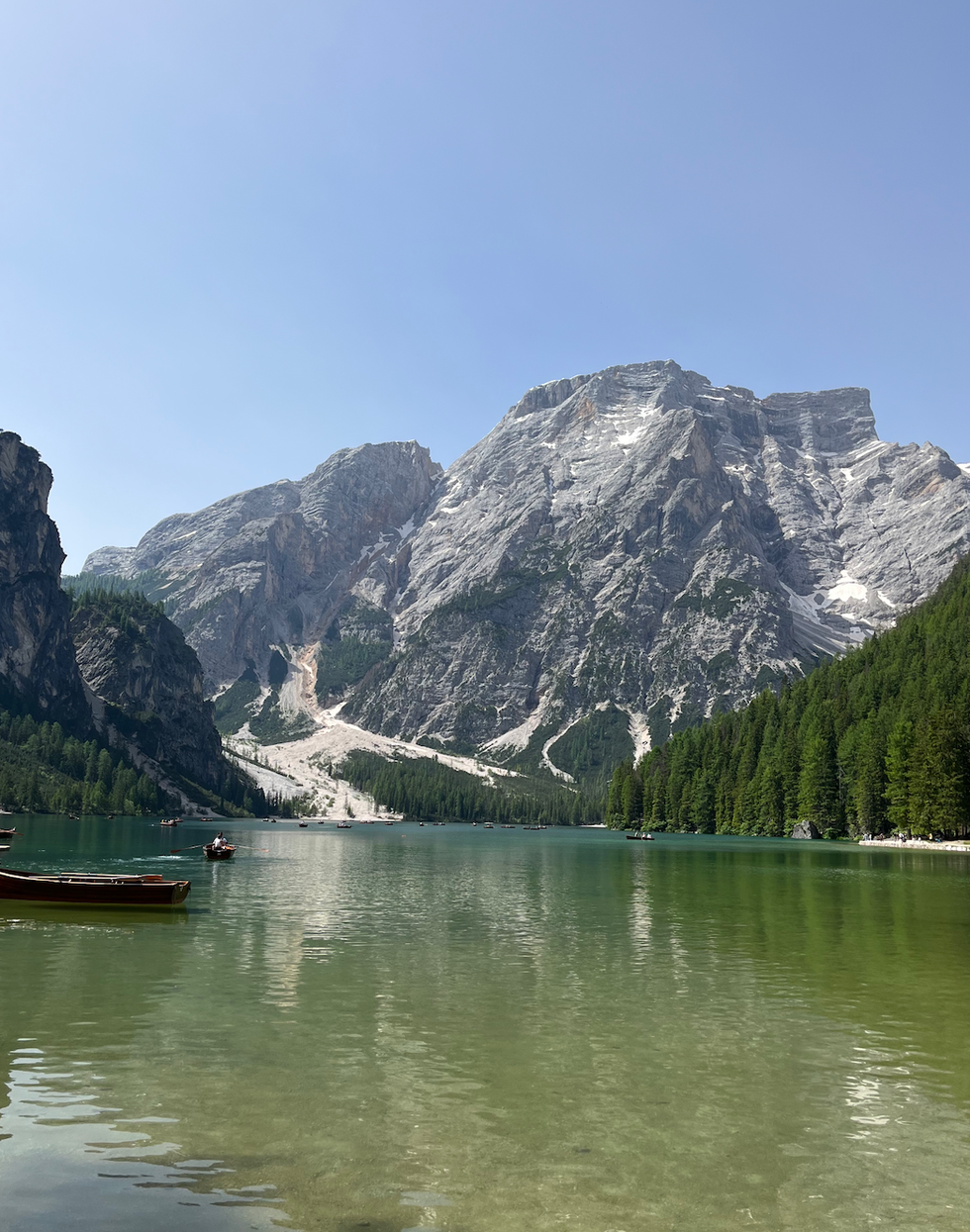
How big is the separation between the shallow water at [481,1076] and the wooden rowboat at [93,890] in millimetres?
3223

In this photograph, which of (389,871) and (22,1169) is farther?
(389,871)

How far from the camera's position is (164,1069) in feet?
74.8

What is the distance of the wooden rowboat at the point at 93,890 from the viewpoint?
5653 centimetres

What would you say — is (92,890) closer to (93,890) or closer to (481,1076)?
(93,890)

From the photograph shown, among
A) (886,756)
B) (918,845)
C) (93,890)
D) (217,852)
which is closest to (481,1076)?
(93,890)

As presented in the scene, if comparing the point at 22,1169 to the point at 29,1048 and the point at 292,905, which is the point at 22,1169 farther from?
the point at 292,905

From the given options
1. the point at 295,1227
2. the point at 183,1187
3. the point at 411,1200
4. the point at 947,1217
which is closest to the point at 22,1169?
the point at 183,1187

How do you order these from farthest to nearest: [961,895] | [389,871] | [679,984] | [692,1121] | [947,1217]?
[389,871] < [961,895] < [679,984] < [692,1121] < [947,1217]

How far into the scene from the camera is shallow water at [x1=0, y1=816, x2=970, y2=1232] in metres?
15.6

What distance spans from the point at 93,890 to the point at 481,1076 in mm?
41816

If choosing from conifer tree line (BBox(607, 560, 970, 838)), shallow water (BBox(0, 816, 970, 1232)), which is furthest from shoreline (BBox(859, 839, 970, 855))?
shallow water (BBox(0, 816, 970, 1232))

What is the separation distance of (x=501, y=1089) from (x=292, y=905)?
1735 inches

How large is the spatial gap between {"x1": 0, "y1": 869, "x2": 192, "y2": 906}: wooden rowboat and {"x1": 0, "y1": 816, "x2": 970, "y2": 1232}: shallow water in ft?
10.6

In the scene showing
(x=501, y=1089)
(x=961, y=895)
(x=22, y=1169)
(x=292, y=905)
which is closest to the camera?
(x=22, y=1169)
